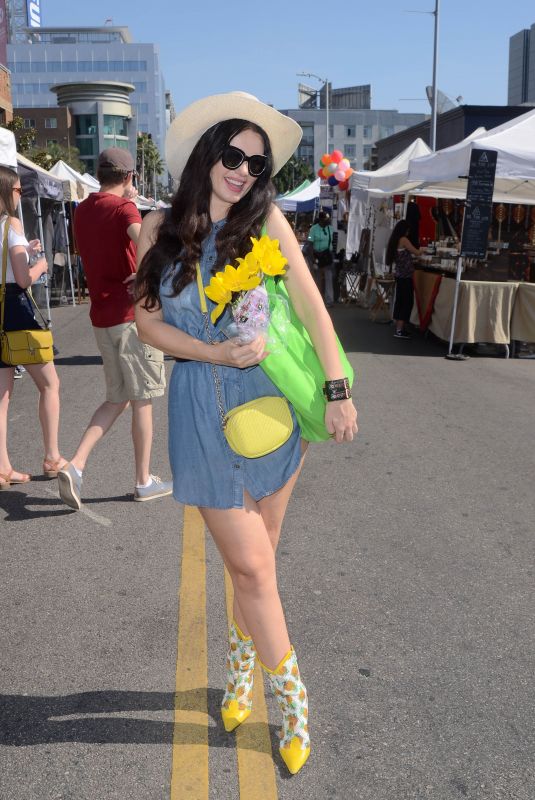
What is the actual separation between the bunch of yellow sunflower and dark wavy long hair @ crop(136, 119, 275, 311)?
17cm

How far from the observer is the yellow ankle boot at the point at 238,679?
289cm

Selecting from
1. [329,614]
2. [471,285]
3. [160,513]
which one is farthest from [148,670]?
[471,285]

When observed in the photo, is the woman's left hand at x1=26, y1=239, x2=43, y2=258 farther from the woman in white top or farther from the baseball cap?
the baseball cap

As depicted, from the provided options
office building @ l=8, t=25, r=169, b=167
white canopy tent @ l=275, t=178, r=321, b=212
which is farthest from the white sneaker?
office building @ l=8, t=25, r=169, b=167

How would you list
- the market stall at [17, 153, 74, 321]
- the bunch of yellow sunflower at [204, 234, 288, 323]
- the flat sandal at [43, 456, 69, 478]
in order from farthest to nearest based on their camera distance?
the market stall at [17, 153, 74, 321]
the flat sandal at [43, 456, 69, 478]
the bunch of yellow sunflower at [204, 234, 288, 323]

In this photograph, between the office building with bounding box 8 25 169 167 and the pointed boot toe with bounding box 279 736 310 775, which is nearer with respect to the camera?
the pointed boot toe with bounding box 279 736 310 775

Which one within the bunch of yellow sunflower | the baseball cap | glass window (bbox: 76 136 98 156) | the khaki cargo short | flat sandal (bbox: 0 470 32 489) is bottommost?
flat sandal (bbox: 0 470 32 489)

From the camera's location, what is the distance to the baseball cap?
5230 mm

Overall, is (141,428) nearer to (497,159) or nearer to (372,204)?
(497,159)

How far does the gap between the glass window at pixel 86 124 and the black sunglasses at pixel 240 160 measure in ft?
504

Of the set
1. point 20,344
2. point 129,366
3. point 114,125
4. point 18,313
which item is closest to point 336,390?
point 129,366

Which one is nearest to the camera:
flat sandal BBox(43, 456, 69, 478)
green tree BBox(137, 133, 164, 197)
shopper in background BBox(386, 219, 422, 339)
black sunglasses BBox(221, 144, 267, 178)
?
black sunglasses BBox(221, 144, 267, 178)

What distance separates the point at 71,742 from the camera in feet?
9.45

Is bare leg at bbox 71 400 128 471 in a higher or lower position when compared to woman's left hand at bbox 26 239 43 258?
lower
